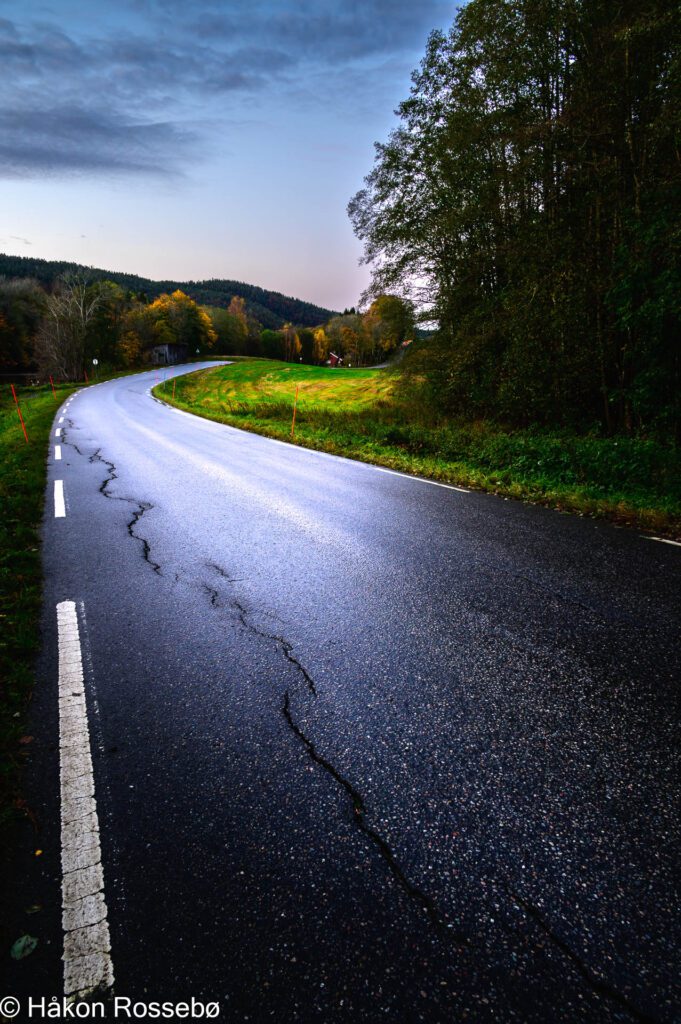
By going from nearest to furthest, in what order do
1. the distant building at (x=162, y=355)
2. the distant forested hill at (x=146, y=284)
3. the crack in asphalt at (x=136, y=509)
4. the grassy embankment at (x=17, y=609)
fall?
1. the grassy embankment at (x=17, y=609)
2. the crack in asphalt at (x=136, y=509)
3. the distant building at (x=162, y=355)
4. the distant forested hill at (x=146, y=284)

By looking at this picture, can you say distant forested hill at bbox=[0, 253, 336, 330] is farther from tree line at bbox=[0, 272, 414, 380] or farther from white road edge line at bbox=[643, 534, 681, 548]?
white road edge line at bbox=[643, 534, 681, 548]

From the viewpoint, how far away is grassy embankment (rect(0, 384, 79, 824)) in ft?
7.41

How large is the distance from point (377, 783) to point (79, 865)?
1.21m

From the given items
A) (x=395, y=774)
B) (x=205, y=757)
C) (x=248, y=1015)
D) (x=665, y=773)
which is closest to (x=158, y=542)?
(x=205, y=757)

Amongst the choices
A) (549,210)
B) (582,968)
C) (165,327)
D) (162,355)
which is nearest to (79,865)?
(582,968)

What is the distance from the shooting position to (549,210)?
1033cm

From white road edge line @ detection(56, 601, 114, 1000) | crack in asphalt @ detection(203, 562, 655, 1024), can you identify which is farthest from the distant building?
crack in asphalt @ detection(203, 562, 655, 1024)

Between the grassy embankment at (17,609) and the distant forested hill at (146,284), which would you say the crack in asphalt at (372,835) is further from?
the distant forested hill at (146,284)

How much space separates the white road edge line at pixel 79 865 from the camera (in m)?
1.40

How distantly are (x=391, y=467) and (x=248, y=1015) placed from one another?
29.0ft

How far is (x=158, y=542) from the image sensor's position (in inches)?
202
